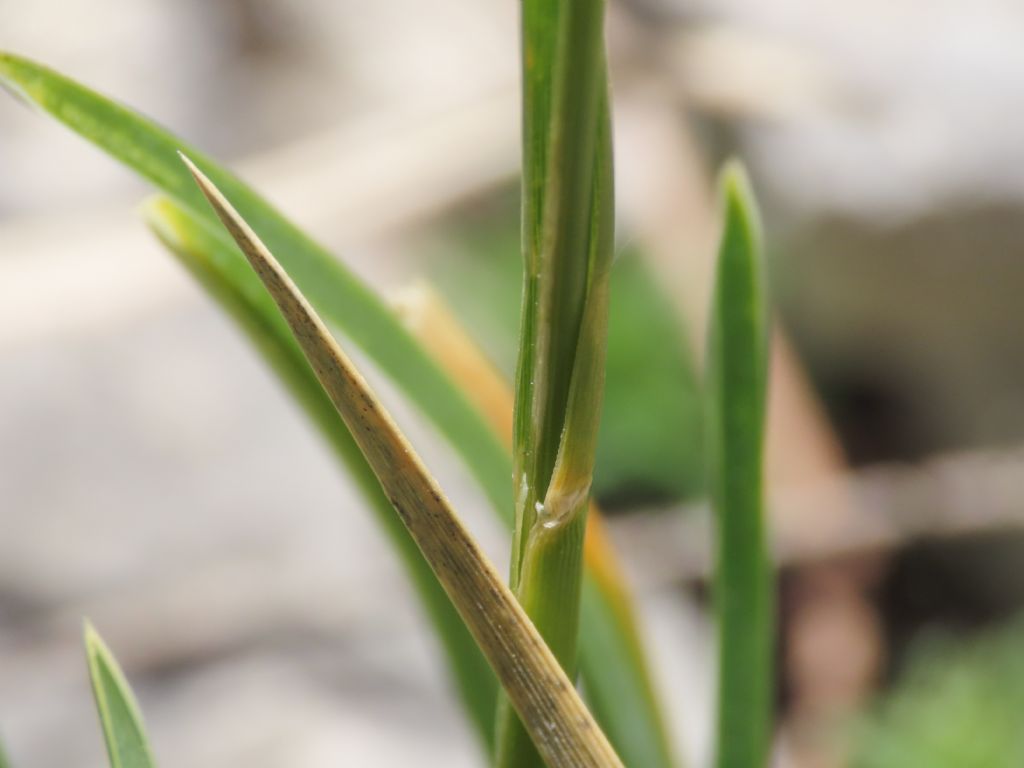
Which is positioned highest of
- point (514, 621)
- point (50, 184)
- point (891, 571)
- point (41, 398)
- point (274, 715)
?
point (50, 184)

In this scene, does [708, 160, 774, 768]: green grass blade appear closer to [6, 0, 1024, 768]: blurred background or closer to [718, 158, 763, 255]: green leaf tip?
[718, 158, 763, 255]: green leaf tip

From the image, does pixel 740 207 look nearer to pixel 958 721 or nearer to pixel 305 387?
pixel 305 387

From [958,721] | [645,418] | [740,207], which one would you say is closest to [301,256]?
[740,207]

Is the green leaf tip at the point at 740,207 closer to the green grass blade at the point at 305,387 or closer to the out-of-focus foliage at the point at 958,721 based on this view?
the green grass blade at the point at 305,387

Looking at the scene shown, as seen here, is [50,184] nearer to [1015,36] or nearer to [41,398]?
[41,398]

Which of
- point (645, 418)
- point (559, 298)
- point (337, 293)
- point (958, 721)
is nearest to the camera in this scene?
point (559, 298)

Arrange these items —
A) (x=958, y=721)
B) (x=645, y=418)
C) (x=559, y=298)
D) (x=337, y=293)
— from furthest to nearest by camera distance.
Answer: (x=645, y=418) → (x=958, y=721) → (x=337, y=293) → (x=559, y=298)

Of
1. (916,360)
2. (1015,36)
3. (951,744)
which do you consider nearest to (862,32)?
(1015,36)
